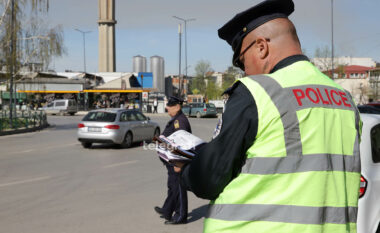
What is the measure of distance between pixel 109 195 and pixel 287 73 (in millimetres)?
6562

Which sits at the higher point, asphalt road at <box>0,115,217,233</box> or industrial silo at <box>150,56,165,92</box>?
industrial silo at <box>150,56,165,92</box>

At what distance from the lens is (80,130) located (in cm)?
1605

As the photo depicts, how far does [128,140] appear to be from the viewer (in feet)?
54.5

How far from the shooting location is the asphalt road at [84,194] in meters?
5.85

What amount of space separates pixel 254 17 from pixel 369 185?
2794 mm

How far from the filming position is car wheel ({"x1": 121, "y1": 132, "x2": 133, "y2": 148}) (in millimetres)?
16420

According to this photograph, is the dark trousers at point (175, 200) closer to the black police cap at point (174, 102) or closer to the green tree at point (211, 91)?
the black police cap at point (174, 102)

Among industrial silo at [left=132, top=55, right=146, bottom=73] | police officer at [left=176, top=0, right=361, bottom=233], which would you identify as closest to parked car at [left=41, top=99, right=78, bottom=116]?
police officer at [left=176, top=0, right=361, bottom=233]

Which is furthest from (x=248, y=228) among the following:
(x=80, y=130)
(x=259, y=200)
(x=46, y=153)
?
(x=80, y=130)

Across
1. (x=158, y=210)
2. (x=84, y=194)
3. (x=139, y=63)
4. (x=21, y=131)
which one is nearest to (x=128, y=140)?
(x=84, y=194)

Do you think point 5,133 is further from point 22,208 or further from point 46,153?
point 22,208

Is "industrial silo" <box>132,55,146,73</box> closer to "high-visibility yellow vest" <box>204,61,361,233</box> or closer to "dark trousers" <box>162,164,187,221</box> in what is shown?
"dark trousers" <box>162,164,187,221</box>

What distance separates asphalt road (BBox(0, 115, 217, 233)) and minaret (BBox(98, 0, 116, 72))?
77.1m

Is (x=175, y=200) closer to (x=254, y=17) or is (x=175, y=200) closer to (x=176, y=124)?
(x=176, y=124)
